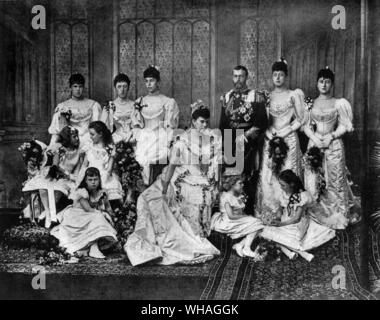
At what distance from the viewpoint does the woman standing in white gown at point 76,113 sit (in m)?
5.67

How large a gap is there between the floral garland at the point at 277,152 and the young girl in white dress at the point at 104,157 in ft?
5.15

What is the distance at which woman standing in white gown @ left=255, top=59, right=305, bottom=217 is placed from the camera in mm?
5465

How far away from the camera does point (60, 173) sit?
569 centimetres

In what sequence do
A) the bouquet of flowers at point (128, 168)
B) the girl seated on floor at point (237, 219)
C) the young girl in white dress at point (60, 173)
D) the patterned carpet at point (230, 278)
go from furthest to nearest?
the young girl in white dress at point (60, 173), the bouquet of flowers at point (128, 168), the girl seated on floor at point (237, 219), the patterned carpet at point (230, 278)

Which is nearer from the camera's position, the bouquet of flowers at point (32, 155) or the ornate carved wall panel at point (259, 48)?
the ornate carved wall panel at point (259, 48)

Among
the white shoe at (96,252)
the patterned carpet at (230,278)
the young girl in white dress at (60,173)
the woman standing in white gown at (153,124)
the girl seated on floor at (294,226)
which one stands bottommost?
the patterned carpet at (230,278)

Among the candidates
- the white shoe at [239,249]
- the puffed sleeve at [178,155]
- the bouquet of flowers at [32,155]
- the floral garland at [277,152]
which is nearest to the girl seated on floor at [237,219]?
the white shoe at [239,249]

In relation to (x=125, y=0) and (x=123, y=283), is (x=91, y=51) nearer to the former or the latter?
(x=125, y=0)

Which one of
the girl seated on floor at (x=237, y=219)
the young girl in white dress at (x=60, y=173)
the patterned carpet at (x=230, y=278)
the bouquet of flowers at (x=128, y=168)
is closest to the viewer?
the patterned carpet at (x=230, y=278)

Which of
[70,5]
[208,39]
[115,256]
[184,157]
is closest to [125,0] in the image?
[70,5]

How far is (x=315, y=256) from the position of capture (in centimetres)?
545

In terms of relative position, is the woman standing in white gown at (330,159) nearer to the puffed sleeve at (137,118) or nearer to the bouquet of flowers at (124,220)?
the puffed sleeve at (137,118)

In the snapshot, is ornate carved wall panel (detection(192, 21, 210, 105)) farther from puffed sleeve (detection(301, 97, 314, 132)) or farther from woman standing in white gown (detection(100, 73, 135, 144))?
puffed sleeve (detection(301, 97, 314, 132))

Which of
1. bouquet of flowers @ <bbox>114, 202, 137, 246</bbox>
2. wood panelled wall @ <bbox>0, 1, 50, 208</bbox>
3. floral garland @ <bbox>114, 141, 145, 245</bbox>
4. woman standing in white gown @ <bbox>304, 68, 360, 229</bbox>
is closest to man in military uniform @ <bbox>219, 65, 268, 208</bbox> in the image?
woman standing in white gown @ <bbox>304, 68, 360, 229</bbox>
